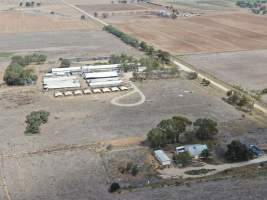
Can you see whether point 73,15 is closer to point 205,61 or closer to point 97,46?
point 97,46

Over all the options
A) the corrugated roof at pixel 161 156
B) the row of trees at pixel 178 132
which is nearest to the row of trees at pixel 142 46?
the row of trees at pixel 178 132

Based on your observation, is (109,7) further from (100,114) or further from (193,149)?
(193,149)

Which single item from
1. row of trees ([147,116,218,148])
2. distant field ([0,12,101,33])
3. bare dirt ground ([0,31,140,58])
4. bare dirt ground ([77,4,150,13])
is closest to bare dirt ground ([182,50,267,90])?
bare dirt ground ([0,31,140,58])

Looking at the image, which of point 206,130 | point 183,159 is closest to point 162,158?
point 183,159

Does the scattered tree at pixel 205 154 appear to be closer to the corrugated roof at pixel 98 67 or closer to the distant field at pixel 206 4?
the corrugated roof at pixel 98 67

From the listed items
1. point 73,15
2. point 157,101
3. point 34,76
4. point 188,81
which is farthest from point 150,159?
point 73,15
